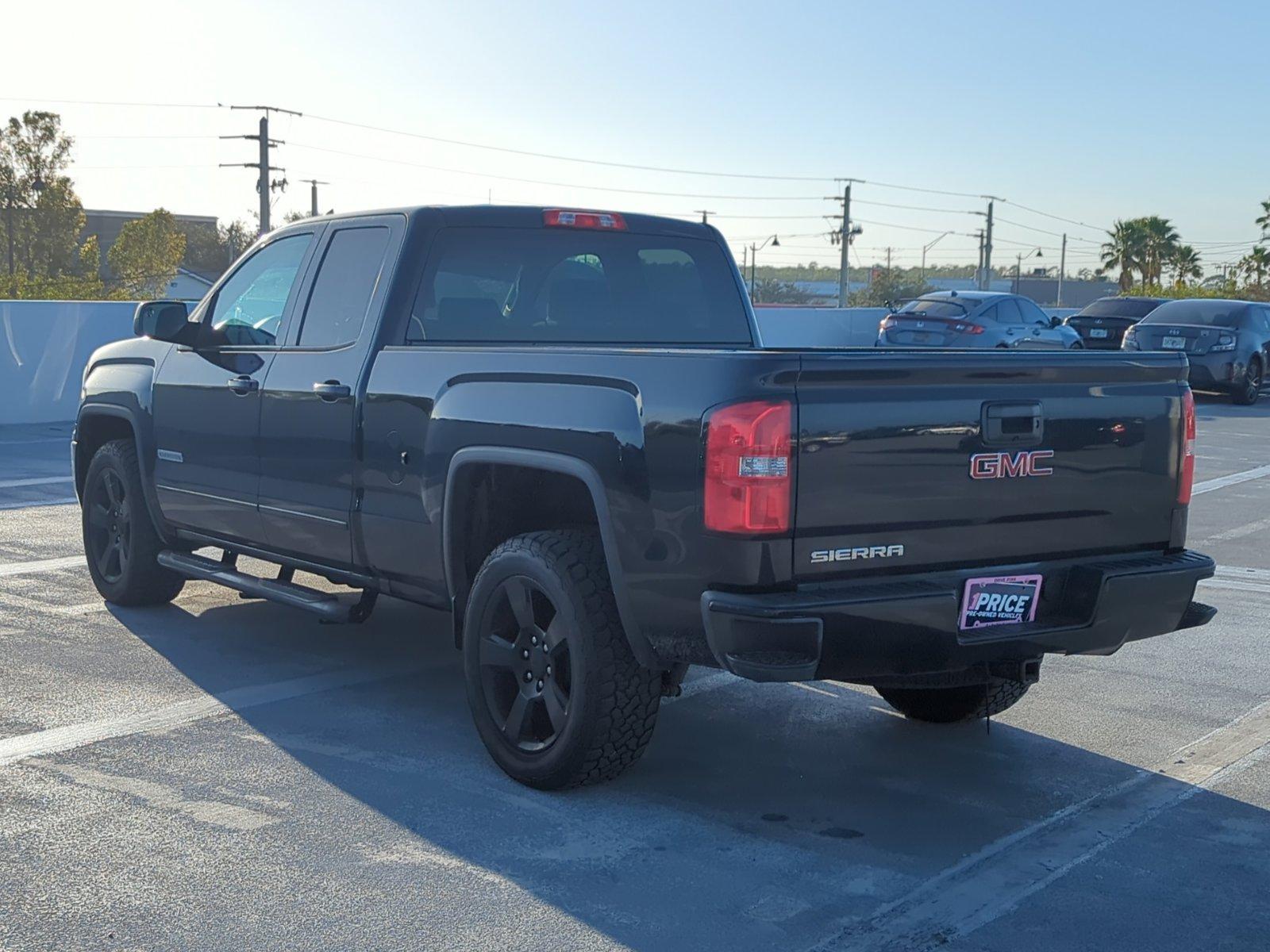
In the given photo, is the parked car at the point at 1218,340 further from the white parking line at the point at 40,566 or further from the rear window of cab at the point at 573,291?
the white parking line at the point at 40,566

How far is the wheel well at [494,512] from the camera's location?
16.7 ft

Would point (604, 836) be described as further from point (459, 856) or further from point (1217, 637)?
point (1217, 637)

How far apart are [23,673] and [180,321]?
171cm

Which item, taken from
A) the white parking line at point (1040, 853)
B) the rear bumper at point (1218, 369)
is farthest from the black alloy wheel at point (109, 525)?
the rear bumper at point (1218, 369)

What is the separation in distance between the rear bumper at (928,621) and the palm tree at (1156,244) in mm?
76564

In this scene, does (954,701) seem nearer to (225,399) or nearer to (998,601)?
(998,601)

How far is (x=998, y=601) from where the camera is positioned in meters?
4.52

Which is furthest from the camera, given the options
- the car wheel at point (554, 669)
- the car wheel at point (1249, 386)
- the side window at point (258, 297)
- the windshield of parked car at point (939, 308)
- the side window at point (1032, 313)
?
the side window at point (1032, 313)

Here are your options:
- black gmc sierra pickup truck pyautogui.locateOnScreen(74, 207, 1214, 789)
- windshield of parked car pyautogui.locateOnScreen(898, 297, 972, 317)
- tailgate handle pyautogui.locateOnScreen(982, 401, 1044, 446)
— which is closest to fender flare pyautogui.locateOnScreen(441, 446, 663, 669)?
black gmc sierra pickup truck pyautogui.locateOnScreen(74, 207, 1214, 789)

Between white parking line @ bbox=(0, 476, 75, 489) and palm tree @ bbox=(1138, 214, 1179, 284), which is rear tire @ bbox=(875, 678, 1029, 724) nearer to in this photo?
white parking line @ bbox=(0, 476, 75, 489)

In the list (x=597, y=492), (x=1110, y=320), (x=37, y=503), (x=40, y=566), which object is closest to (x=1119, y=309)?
(x=1110, y=320)

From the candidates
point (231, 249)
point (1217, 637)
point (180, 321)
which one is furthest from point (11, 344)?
point (231, 249)

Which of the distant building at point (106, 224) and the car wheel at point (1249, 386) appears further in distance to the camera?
the distant building at point (106, 224)

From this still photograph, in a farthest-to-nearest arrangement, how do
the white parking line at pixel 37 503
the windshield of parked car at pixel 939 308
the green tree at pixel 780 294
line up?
1. the green tree at pixel 780 294
2. the windshield of parked car at pixel 939 308
3. the white parking line at pixel 37 503
